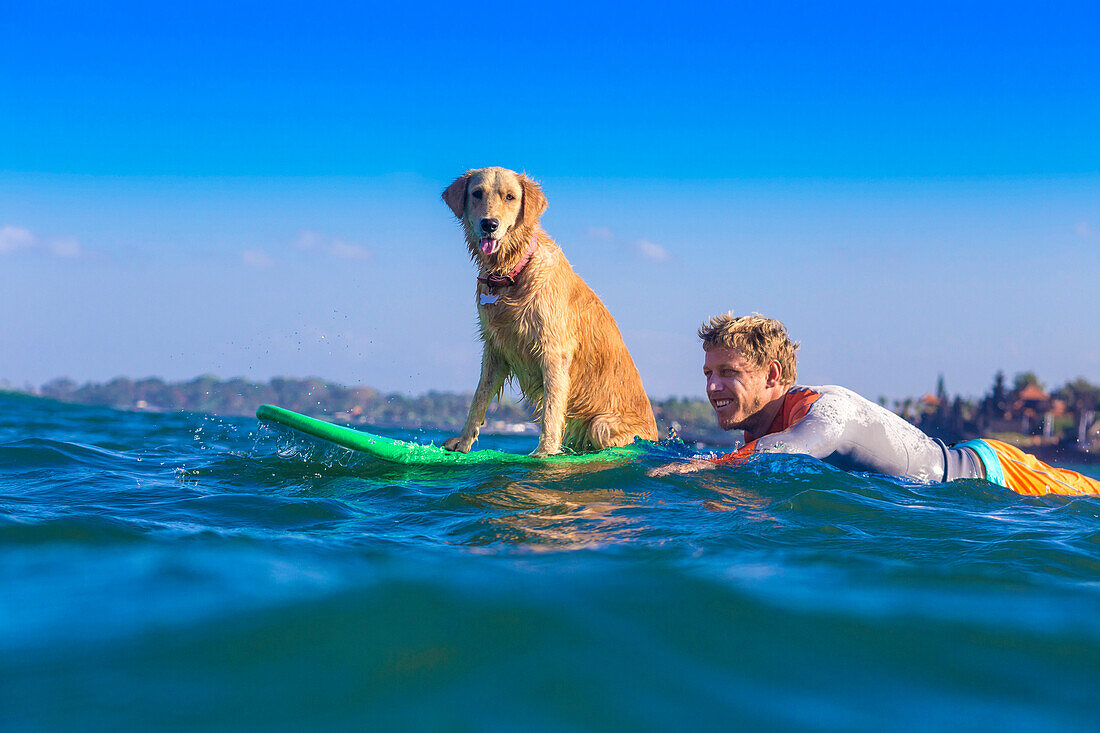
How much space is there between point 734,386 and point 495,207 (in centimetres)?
258

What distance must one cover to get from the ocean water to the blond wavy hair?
915 mm

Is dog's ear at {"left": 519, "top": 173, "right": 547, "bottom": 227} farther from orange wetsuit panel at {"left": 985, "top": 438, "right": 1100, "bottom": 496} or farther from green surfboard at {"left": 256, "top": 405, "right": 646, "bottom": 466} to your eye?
orange wetsuit panel at {"left": 985, "top": 438, "right": 1100, "bottom": 496}

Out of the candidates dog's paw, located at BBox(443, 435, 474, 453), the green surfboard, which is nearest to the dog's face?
dog's paw, located at BBox(443, 435, 474, 453)

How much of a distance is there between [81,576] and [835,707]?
3142 mm

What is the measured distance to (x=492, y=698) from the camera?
2.41 meters

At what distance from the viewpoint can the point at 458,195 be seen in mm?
7164

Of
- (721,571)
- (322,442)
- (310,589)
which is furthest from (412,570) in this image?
(322,442)

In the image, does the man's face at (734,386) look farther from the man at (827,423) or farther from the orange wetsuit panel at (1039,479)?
the orange wetsuit panel at (1039,479)

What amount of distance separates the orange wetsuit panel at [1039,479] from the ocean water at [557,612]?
0.48m

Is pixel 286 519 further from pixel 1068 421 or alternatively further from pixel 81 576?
pixel 1068 421

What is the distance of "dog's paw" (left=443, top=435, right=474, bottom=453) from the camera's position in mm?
7234

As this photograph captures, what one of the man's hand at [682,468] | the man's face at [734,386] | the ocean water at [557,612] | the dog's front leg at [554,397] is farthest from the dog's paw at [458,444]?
the man's face at [734,386]

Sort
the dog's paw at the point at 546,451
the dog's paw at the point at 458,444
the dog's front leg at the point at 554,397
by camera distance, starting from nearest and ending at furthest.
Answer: the dog's paw at the point at 546,451
the dog's front leg at the point at 554,397
the dog's paw at the point at 458,444

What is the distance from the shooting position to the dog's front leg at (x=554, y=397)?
22.7ft
